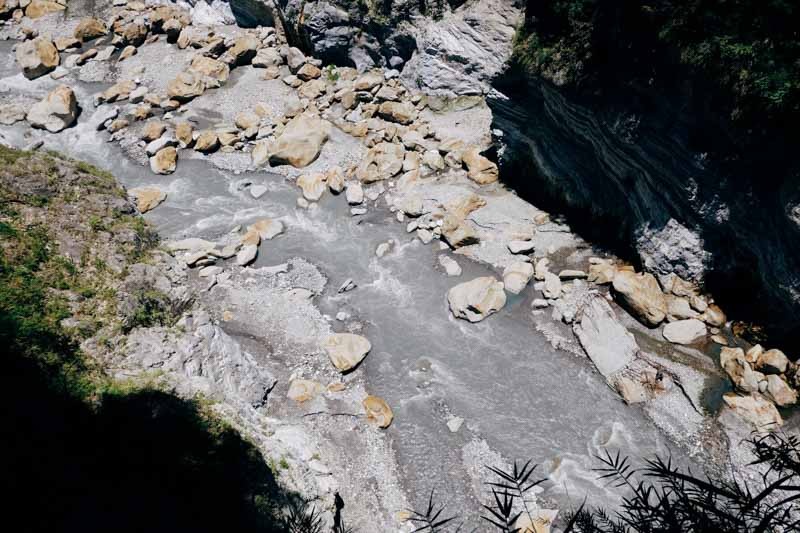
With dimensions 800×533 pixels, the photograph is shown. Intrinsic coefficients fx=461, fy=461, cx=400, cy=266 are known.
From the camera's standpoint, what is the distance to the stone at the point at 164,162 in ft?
76.6

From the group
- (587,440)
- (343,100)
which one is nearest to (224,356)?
(587,440)

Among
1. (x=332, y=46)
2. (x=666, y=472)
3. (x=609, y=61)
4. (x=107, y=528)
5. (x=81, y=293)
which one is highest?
(x=609, y=61)

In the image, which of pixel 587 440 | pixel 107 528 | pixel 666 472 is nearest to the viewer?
pixel 666 472

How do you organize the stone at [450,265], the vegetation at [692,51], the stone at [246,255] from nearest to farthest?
the vegetation at [692,51]
the stone at [450,265]
the stone at [246,255]

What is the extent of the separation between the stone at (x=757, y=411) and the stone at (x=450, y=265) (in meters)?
9.46

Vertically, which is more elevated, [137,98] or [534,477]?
[534,477]

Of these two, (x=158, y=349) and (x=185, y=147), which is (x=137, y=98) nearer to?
(x=185, y=147)

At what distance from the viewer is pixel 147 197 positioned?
21.6 meters

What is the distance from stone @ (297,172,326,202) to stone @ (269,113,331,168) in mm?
1246

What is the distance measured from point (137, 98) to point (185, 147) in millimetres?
6271

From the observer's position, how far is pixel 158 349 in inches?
487

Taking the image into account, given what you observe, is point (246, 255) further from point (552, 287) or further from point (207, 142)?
point (552, 287)

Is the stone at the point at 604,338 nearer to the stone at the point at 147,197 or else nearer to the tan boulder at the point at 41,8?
the stone at the point at 147,197

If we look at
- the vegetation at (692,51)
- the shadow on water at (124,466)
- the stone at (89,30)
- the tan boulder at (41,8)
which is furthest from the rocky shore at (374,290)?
the tan boulder at (41,8)
